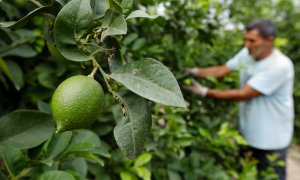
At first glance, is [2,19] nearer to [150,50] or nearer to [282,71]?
[150,50]

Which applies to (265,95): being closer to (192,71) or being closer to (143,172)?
(192,71)

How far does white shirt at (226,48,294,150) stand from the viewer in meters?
2.29

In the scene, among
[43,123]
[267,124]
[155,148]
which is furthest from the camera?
[267,124]

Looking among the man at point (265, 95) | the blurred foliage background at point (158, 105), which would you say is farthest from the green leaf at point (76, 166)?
the man at point (265, 95)

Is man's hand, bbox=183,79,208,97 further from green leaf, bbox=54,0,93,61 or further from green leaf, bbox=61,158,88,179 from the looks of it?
green leaf, bbox=54,0,93,61

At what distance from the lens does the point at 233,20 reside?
1.89 metres

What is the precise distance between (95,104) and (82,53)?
3.7 inches

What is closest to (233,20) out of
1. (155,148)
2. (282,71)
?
(282,71)

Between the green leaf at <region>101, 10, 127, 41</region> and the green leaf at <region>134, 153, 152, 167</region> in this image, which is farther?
the green leaf at <region>134, 153, 152, 167</region>

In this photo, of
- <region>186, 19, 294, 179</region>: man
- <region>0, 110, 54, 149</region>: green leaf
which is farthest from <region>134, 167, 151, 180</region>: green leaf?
<region>186, 19, 294, 179</region>: man

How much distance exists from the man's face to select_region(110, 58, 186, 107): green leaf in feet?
6.17

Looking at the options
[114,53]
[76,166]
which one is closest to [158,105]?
[76,166]

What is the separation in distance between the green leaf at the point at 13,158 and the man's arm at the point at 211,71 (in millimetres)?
882

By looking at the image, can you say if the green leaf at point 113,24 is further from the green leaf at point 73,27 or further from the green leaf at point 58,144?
the green leaf at point 58,144
